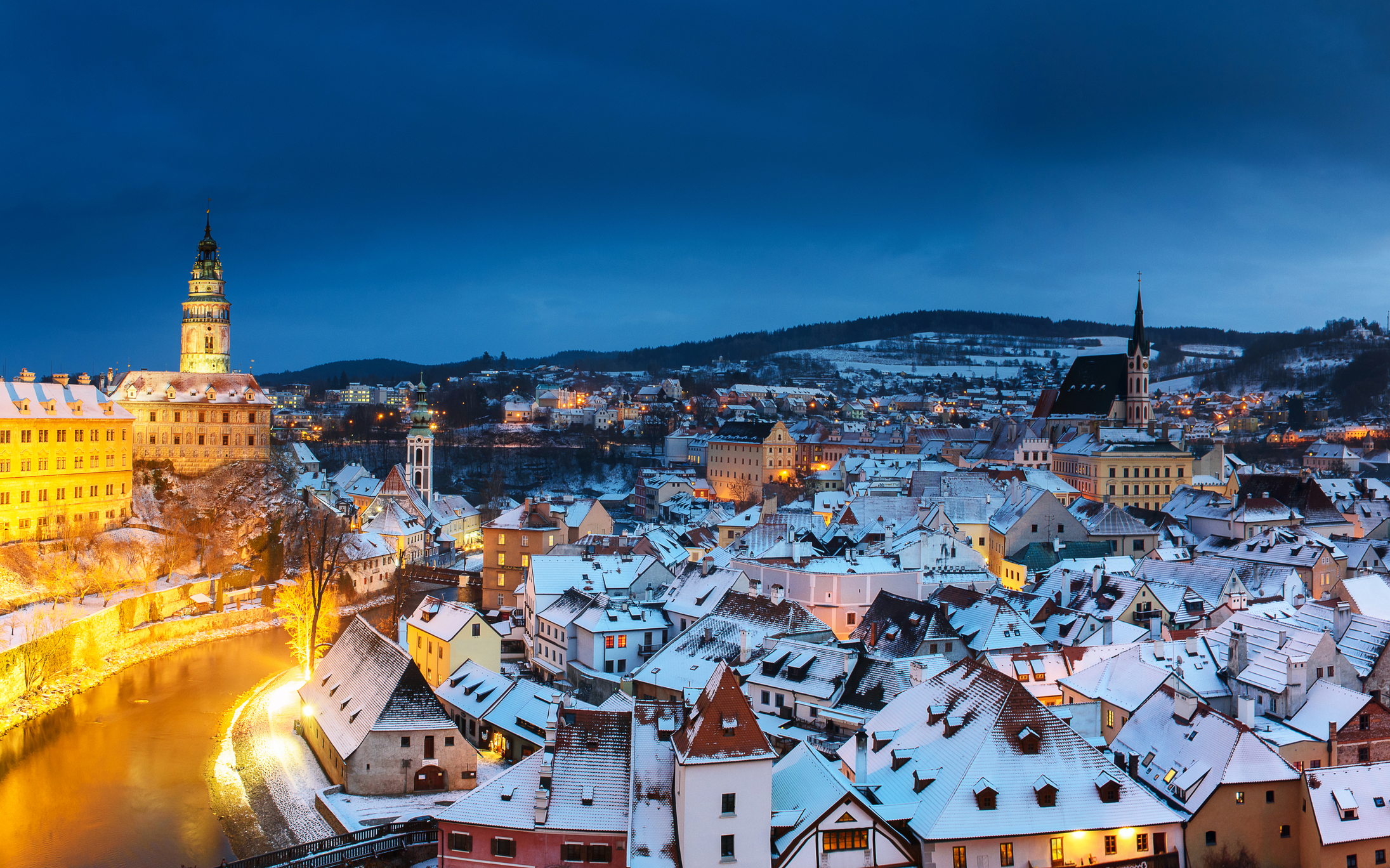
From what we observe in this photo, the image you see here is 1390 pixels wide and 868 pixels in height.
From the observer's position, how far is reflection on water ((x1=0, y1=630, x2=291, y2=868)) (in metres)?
21.3

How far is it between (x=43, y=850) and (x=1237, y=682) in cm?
2730

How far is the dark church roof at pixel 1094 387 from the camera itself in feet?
254

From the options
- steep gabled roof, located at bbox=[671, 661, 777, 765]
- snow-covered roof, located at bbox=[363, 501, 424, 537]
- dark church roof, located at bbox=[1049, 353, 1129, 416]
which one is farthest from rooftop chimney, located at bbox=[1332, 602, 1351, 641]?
dark church roof, located at bbox=[1049, 353, 1129, 416]

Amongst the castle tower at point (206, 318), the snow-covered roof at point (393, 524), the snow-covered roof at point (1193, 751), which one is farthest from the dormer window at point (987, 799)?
the castle tower at point (206, 318)

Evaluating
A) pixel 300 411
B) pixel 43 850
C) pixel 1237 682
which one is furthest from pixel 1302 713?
pixel 300 411

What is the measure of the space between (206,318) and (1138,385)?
68081 mm

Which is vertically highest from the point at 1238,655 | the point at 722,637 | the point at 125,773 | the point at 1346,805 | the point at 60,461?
the point at 60,461

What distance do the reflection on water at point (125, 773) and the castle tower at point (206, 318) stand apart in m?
32.7

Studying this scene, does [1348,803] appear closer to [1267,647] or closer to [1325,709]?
[1325,709]

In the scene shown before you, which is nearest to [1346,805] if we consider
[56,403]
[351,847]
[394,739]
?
[351,847]

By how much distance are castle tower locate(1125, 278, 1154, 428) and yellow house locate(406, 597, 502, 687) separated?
61508mm

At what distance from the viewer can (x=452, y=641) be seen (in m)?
29.6

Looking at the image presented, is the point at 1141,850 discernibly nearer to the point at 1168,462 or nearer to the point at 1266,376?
the point at 1168,462

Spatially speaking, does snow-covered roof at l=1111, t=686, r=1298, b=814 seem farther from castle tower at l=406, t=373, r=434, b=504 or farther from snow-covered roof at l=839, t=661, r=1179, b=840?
castle tower at l=406, t=373, r=434, b=504
